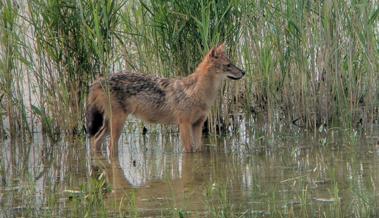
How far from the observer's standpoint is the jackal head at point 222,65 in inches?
414

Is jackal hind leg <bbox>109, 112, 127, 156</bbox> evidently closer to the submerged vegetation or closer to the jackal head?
the submerged vegetation

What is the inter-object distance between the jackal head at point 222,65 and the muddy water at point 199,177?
0.79 meters

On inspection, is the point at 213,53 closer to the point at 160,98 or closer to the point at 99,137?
the point at 160,98

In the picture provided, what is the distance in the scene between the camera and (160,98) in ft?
35.8

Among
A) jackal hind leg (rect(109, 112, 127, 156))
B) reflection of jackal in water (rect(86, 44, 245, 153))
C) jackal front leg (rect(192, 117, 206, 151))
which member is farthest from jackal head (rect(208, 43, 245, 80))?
jackal hind leg (rect(109, 112, 127, 156))

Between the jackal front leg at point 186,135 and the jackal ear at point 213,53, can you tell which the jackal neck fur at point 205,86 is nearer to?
the jackal ear at point 213,53

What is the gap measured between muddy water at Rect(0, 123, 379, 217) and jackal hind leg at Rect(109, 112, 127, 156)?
0.14 m

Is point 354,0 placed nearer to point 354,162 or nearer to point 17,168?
point 354,162

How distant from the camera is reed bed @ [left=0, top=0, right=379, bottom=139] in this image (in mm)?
10688

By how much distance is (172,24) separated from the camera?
36.0ft

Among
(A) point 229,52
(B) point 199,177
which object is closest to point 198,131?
(A) point 229,52

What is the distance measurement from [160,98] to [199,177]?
89.9 inches

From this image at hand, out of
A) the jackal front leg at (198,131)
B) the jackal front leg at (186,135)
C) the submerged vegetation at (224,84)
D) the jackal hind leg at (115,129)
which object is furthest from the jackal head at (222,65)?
the jackal hind leg at (115,129)

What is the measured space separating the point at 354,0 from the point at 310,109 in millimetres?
1413
